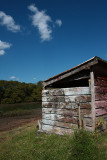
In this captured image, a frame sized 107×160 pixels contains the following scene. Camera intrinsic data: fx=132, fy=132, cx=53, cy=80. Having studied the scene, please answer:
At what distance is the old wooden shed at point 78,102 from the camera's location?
4786 millimetres

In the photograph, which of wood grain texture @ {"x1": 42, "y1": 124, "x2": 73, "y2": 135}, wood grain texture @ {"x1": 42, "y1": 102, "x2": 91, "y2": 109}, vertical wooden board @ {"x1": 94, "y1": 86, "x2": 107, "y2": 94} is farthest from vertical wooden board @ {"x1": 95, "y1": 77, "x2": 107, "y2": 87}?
wood grain texture @ {"x1": 42, "y1": 124, "x2": 73, "y2": 135}

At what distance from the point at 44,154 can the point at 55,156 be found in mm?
403

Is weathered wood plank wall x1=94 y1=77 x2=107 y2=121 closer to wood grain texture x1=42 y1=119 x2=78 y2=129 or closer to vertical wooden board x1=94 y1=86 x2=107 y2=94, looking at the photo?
vertical wooden board x1=94 y1=86 x2=107 y2=94

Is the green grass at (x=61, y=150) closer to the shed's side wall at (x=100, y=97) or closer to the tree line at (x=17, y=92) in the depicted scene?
the shed's side wall at (x=100, y=97)

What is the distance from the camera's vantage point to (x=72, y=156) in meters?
3.73

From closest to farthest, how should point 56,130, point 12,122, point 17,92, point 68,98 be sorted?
1. point 68,98
2. point 56,130
3. point 12,122
4. point 17,92

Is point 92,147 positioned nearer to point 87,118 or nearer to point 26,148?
point 87,118

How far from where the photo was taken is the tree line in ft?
186

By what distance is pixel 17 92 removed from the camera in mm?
60500

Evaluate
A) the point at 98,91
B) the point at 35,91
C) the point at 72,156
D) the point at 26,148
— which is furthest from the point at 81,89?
the point at 35,91

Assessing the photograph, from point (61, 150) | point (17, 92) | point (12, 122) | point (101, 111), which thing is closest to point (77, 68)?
point (101, 111)

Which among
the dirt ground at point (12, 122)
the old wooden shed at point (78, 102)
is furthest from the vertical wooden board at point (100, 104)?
the dirt ground at point (12, 122)

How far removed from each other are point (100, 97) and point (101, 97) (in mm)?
80

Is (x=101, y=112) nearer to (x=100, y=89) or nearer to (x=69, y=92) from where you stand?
(x=100, y=89)
